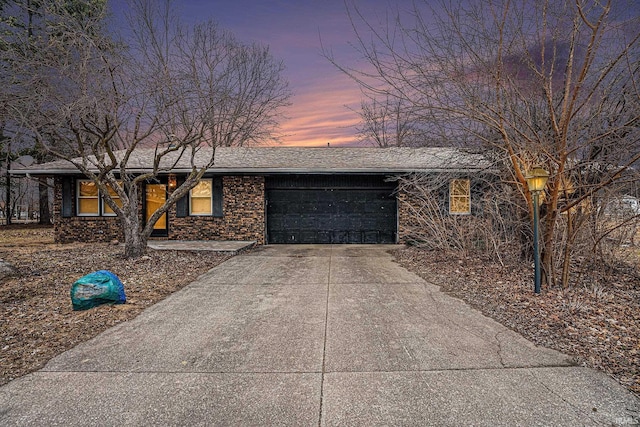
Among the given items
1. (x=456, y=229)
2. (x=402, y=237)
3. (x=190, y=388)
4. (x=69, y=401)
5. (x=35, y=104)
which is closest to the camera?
(x=69, y=401)

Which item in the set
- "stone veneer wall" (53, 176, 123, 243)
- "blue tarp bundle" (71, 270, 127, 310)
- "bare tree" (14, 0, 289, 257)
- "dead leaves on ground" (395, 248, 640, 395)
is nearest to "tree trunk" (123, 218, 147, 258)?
"bare tree" (14, 0, 289, 257)

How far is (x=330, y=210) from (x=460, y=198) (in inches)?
170

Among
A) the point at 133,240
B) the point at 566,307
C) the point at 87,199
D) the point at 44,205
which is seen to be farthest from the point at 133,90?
the point at 44,205

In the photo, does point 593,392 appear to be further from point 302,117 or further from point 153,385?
point 302,117

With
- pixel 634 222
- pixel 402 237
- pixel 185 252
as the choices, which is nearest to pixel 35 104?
pixel 185 252

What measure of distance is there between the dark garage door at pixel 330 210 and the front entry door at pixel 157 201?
355 centimetres

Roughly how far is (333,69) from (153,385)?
4201mm

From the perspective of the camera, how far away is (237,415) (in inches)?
95.5

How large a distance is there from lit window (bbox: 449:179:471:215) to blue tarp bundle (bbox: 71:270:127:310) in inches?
396

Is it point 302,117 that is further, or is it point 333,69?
point 302,117

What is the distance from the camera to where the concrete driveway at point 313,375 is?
2438mm

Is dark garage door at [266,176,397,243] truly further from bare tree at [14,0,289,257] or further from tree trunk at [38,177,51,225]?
tree trunk at [38,177,51,225]

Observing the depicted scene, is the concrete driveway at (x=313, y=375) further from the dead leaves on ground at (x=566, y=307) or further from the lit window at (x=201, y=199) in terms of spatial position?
the lit window at (x=201, y=199)

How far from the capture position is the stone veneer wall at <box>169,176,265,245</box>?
1181 cm
